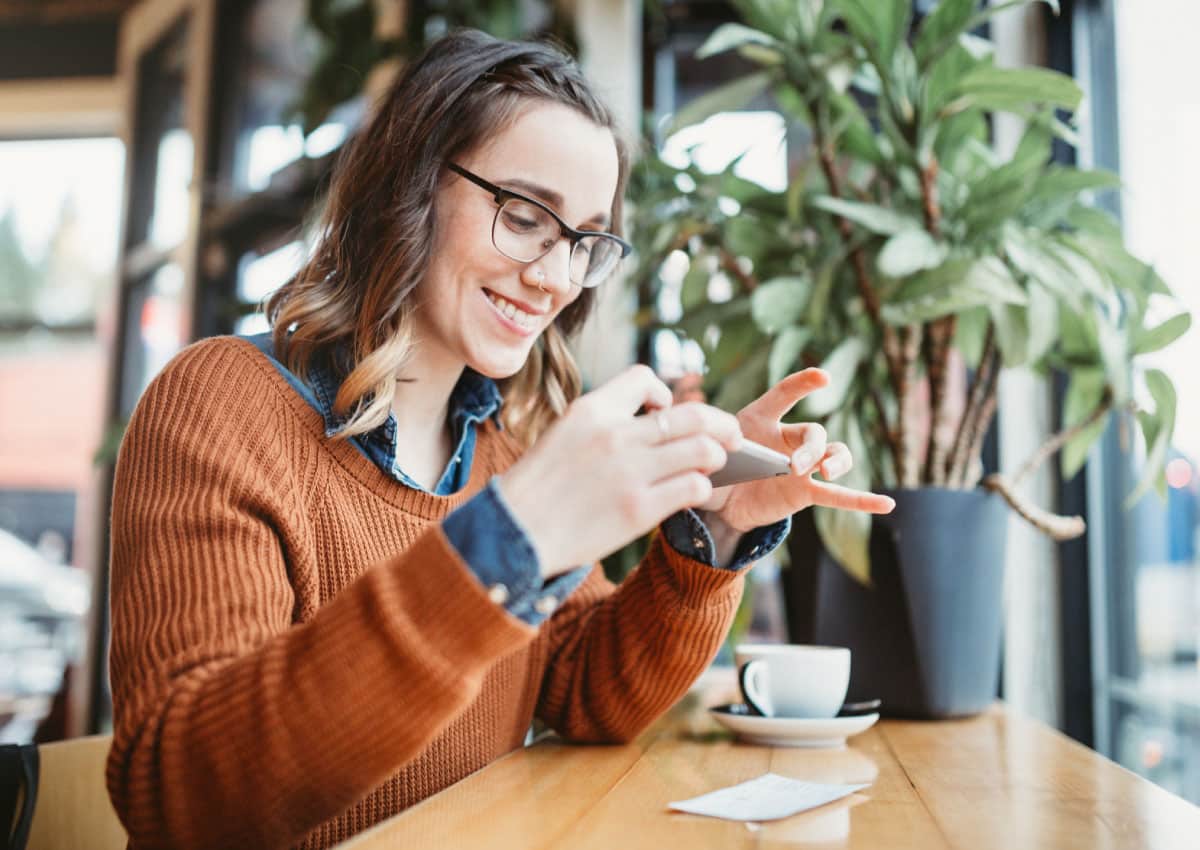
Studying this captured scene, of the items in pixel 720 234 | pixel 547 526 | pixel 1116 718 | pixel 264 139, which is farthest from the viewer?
pixel 264 139


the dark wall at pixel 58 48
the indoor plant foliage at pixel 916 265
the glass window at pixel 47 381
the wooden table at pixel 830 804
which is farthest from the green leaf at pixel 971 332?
the dark wall at pixel 58 48

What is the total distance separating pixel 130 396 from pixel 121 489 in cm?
350

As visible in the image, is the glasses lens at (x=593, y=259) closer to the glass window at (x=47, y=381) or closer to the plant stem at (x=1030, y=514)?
the plant stem at (x=1030, y=514)

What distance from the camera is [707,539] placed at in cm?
106

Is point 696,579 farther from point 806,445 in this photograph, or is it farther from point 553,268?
point 553,268

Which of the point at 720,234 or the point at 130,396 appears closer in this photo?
the point at 720,234

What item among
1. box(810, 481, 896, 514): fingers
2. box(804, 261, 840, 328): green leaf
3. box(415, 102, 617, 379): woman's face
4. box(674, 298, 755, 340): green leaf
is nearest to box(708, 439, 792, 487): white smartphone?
box(810, 481, 896, 514): fingers

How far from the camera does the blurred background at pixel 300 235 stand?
1.75 meters

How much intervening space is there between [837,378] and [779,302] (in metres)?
0.13

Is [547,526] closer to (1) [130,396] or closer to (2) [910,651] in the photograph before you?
(2) [910,651]

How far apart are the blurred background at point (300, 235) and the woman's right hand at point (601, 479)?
2.50ft

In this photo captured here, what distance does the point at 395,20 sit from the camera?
2.88 m

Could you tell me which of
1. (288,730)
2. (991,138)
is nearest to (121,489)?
(288,730)

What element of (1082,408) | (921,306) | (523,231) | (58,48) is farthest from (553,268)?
(58,48)
